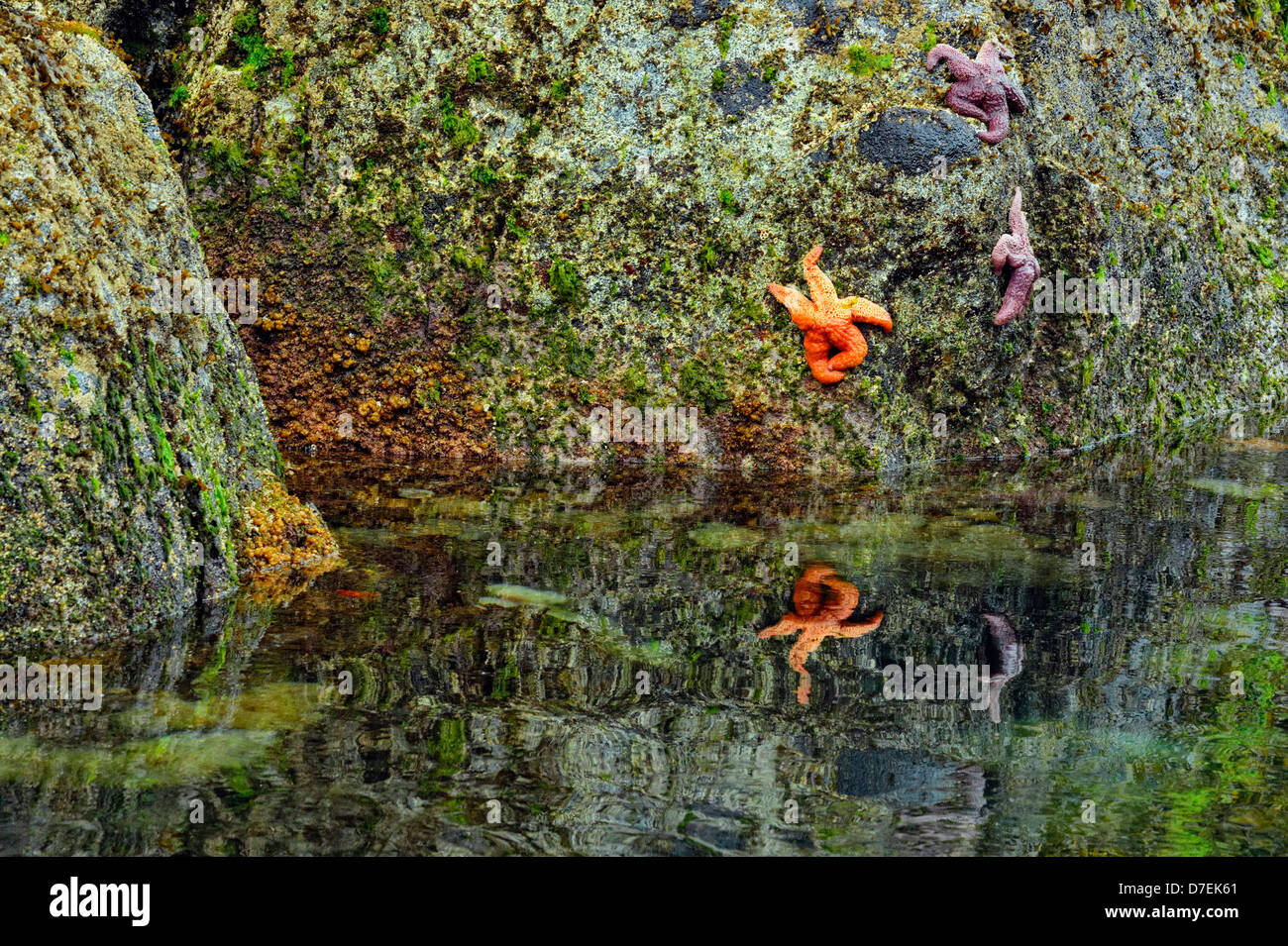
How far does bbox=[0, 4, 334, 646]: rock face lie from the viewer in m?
5.78

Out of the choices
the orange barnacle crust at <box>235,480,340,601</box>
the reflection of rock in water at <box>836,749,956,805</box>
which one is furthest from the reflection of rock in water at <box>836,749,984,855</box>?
the orange barnacle crust at <box>235,480,340,601</box>

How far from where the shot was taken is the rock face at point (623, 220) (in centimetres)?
1027

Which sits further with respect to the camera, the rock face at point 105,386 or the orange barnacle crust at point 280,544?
the orange barnacle crust at point 280,544

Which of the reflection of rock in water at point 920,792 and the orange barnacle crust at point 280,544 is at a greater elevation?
the orange barnacle crust at point 280,544

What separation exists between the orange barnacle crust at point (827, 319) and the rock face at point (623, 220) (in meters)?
0.13

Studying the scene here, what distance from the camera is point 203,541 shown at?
6496mm

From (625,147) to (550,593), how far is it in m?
4.96

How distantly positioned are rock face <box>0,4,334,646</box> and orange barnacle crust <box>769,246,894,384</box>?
4.34 meters

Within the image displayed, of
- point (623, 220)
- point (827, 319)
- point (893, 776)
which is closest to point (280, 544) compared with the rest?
point (893, 776)

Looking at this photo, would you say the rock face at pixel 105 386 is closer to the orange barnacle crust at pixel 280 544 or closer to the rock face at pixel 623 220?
the orange barnacle crust at pixel 280 544

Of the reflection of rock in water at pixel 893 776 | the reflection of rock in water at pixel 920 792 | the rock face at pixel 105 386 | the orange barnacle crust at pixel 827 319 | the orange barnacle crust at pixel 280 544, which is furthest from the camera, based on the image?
the orange barnacle crust at pixel 827 319

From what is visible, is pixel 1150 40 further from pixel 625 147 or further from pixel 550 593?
pixel 550 593

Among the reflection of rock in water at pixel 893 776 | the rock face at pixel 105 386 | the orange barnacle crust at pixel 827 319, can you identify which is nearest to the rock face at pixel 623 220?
the orange barnacle crust at pixel 827 319

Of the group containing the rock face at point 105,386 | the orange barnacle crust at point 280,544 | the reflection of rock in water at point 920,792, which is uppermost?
the rock face at point 105,386
